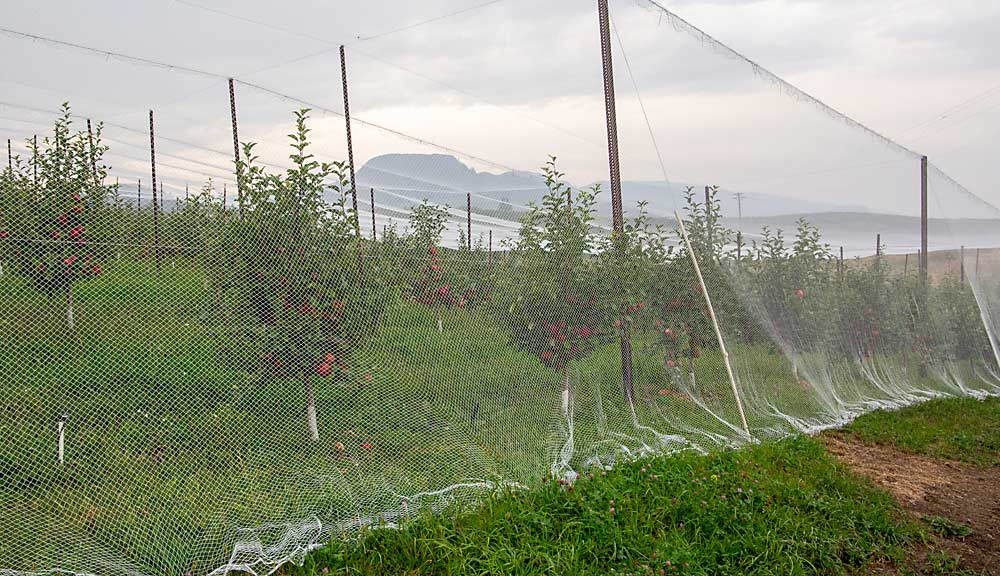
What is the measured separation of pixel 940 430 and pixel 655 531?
3.64 meters

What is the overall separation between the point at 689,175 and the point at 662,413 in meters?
1.94

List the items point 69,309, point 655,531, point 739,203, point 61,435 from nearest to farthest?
1. point 61,435
2. point 69,309
3. point 655,531
4. point 739,203

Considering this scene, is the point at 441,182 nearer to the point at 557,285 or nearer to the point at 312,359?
the point at 557,285

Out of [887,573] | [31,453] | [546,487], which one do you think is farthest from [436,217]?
[887,573]

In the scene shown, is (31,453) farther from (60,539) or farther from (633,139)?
(633,139)

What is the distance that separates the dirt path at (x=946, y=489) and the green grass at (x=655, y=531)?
24cm

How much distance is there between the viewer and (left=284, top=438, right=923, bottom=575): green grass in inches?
108

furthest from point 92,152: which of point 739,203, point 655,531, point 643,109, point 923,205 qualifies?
point 923,205

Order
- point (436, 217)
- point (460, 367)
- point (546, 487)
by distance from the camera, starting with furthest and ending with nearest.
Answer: point (436, 217) < point (460, 367) < point (546, 487)

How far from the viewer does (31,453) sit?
108 inches

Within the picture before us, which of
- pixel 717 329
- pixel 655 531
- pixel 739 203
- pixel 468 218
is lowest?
pixel 655 531

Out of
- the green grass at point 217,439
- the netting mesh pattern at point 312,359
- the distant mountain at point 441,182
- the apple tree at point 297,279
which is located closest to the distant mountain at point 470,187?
the distant mountain at point 441,182

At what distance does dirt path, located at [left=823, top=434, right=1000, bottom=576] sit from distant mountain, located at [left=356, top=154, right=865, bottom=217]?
80.6 inches

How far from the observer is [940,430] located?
214 inches
